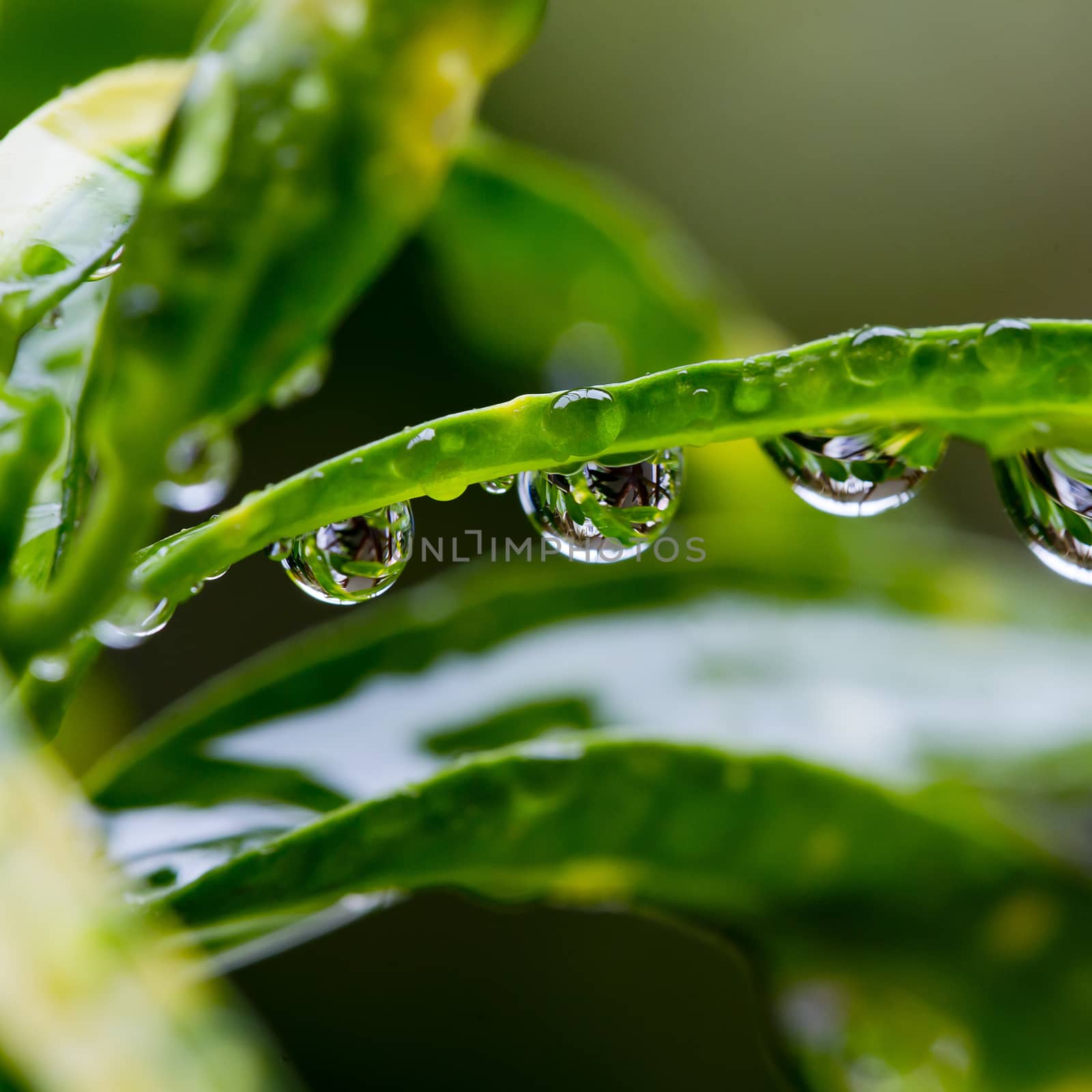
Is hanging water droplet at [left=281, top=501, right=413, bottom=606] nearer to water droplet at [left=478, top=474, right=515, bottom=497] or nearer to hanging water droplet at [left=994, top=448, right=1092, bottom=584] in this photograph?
water droplet at [left=478, top=474, right=515, bottom=497]

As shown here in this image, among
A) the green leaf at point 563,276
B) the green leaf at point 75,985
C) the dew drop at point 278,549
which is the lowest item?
the green leaf at point 75,985

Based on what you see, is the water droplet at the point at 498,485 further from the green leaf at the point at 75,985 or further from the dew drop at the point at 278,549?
the green leaf at the point at 75,985

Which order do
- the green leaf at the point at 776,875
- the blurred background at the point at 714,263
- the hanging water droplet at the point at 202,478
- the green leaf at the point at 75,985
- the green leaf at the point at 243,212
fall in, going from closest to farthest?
the green leaf at the point at 75,985, the green leaf at the point at 243,212, the green leaf at the point at 776,875, the hanging water droplet at the point at 202,478, the blurred background at the point at 714,263

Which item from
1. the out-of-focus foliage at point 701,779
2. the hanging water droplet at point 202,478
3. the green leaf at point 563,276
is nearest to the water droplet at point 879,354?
the out-of-focus foliage at point 701,779

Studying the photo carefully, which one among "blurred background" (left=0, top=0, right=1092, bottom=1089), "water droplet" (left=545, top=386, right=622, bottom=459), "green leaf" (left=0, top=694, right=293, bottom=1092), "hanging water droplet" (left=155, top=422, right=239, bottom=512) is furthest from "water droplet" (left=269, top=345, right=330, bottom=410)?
"blurred background" (left=0, top=0, right=1092, bottom=1089)

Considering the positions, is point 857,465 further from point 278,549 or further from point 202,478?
point 202,478
